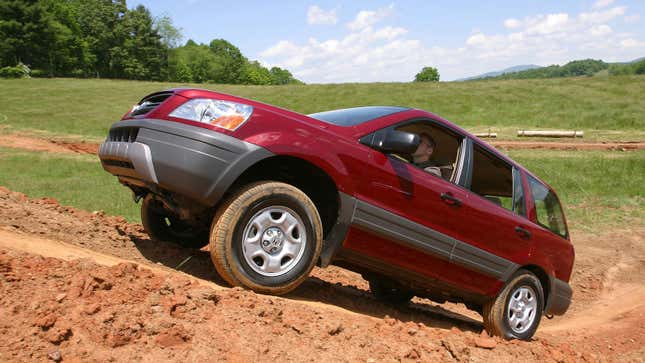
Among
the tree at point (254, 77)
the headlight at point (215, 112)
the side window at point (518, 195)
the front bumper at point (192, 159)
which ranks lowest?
the side window at point (518, 195)

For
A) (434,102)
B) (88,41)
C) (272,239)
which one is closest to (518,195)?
(272,239)

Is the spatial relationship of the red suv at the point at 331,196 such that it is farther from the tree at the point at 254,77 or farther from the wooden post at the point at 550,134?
the tree at the point at 254,77

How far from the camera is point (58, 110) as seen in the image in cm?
3934

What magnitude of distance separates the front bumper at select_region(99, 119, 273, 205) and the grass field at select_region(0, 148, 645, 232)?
687cm

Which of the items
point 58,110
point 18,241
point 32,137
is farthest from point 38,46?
point 18,241

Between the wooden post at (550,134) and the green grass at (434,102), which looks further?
the green grass at (434,102)

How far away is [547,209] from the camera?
6.28 metres

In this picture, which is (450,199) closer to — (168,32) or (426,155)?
(426,155)

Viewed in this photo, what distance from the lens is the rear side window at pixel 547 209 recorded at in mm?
6090

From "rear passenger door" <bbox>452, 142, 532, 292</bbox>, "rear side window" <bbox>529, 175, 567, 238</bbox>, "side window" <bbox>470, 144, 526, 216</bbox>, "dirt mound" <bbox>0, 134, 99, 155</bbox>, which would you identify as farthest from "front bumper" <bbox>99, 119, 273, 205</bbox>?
"dirt mound" <bbox>0, 134, 99, 155</bbox>

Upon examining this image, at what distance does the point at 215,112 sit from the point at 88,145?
76.9ft

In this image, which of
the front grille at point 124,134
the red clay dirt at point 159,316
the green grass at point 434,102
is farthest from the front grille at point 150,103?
the green grass at point 434,102

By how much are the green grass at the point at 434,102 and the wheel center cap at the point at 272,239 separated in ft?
88.3

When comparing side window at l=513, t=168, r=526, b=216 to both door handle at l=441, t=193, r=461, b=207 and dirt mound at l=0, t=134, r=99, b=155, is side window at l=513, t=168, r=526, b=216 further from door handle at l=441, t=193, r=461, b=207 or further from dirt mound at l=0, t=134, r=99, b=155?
dirt mound at l=0, t=134, r=99, b=155
